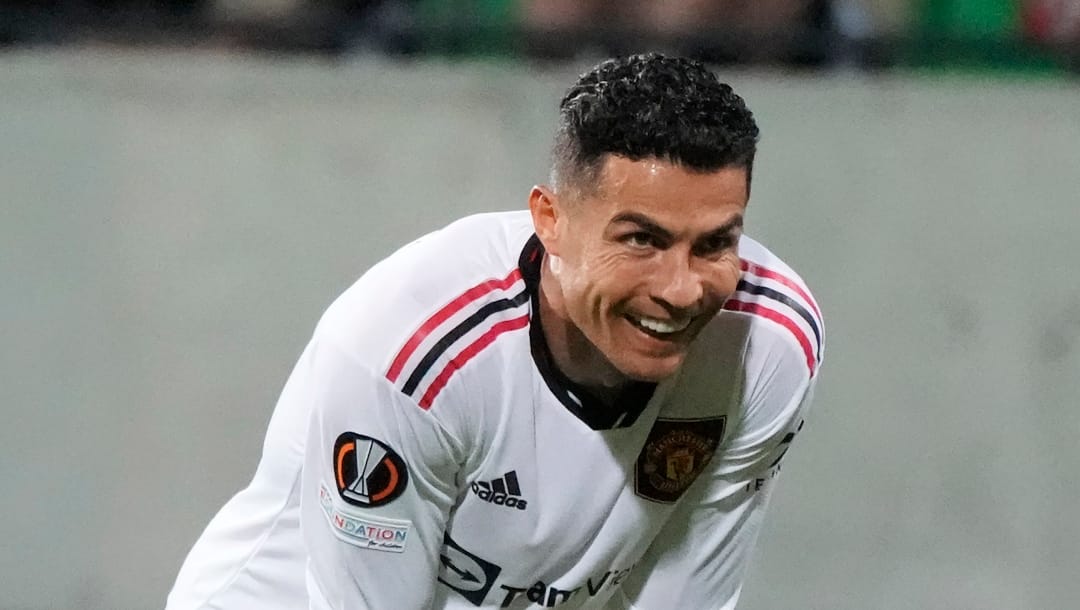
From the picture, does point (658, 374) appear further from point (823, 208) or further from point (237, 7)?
point (237, 7)

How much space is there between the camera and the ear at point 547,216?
0.95 metres

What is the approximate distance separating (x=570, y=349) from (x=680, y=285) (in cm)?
15

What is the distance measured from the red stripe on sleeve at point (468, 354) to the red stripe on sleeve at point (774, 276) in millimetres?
200

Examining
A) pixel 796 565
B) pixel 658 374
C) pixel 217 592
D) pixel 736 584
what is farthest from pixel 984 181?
pixel 217 592

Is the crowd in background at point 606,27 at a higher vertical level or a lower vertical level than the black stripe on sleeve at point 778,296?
higher

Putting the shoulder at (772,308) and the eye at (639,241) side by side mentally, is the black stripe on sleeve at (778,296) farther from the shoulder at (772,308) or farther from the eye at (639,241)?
the eye at (639,241)

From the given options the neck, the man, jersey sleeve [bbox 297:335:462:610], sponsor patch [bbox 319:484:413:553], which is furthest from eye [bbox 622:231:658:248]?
sponsor patch [bbox 319:484:413:553]

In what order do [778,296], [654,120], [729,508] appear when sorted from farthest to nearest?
[729,508] < [778,296] < [654,120]

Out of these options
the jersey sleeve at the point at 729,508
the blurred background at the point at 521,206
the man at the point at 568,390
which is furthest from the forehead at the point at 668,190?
the blurred background at the point at 521,206

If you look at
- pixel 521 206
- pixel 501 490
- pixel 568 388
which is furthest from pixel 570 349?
pixel 521 206

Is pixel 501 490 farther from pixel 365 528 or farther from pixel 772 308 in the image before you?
pixel 772 308

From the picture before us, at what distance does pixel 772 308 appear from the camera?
106 centimetres

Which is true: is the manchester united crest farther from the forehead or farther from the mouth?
the forehead

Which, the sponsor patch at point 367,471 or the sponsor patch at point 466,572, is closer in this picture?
the sponsor patch at point 367,471
